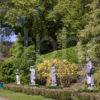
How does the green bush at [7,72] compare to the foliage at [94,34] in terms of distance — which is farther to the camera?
the green bush at [7,72]

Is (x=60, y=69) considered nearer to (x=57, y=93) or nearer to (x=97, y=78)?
(x=97, y=78)

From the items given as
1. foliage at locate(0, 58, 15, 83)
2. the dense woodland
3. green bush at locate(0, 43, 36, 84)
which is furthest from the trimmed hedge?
foliage at locate(0, 58, 15, 83)

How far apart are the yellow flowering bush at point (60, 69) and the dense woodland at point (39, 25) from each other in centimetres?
241

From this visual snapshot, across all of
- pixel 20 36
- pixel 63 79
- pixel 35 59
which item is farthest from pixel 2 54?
pixel 63 79

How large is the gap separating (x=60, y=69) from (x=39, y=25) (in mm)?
11559

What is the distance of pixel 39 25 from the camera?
41031 mm

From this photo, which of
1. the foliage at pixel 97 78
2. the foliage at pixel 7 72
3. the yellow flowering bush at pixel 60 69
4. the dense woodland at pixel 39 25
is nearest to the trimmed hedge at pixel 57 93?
the foliage at pixel 97 78

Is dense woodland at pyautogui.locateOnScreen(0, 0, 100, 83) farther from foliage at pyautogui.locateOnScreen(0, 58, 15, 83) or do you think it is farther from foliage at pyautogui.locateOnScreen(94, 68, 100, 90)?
foliage at pyautogui.locateOnScreen(94, 68, 100, 90)

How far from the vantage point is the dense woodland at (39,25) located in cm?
3503

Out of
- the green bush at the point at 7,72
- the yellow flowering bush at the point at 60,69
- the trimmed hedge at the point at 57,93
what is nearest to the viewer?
the trimmed hedge at the point at 57,93

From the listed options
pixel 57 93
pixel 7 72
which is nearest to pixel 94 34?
pixel 57 93

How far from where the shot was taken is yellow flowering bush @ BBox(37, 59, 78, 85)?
2980 centimetres

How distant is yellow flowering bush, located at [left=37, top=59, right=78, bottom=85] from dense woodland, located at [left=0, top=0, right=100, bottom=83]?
2408 millimetres

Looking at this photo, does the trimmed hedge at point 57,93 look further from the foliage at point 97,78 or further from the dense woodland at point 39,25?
the dense woodland at point 39,25
